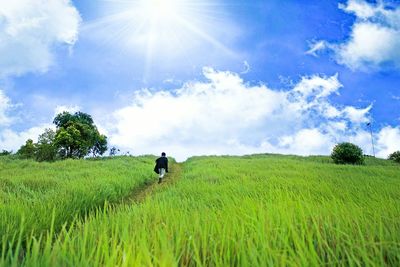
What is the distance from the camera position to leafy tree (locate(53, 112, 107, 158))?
5381cm

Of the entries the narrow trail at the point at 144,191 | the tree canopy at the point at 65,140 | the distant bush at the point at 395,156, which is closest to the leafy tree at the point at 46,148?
the tree canopy at the point at 65,140

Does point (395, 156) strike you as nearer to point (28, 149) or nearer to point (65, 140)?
point (65, 140)

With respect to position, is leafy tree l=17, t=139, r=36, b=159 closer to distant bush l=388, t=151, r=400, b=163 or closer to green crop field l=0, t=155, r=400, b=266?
green crop field l=0, t=155, r=400, b=266

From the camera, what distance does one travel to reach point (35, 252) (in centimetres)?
159

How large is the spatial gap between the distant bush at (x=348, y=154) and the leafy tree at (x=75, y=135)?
40.4 metres

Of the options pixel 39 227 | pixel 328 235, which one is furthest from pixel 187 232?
pixel 39 227

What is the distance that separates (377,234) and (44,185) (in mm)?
9354

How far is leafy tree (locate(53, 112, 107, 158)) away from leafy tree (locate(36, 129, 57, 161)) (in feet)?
3.84

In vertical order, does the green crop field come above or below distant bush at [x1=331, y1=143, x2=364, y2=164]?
below

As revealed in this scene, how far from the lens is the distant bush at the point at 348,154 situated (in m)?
34.6

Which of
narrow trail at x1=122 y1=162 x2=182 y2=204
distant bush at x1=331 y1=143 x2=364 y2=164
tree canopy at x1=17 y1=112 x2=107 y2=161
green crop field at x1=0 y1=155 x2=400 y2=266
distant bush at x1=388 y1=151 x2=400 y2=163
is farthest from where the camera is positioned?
tree canopy at x1=17 y1=112 x2=107 y2=161

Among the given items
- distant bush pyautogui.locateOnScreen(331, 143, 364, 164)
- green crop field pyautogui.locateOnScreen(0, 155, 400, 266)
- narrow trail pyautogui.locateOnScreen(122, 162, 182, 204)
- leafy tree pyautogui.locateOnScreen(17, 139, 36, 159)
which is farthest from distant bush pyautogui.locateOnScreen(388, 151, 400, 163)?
leafy tree pyautogui.locateOnScreen(17, 139, 36, 159)

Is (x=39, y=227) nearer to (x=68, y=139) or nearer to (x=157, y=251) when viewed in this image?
(x=157, y=251)

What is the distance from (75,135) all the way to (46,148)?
5028 millimetres
